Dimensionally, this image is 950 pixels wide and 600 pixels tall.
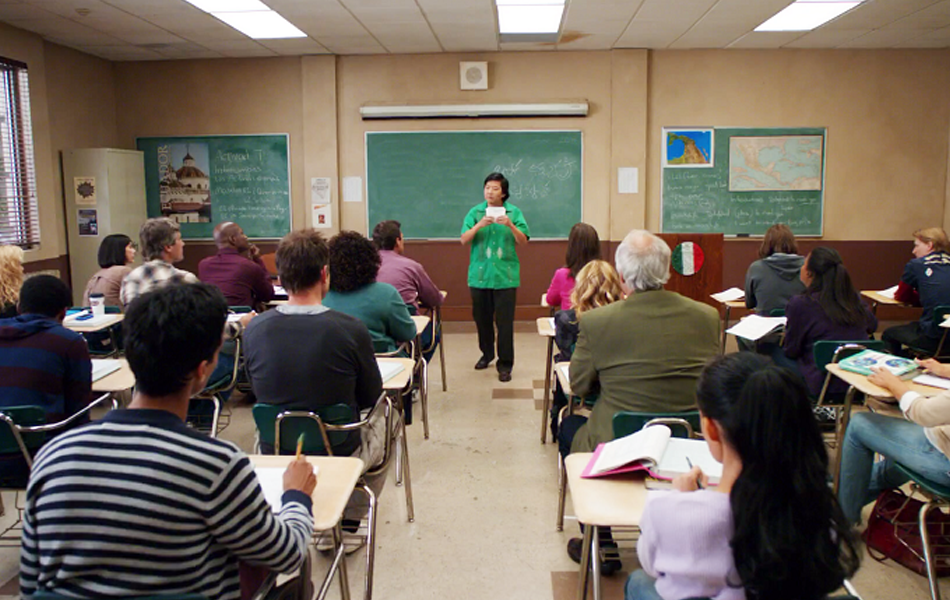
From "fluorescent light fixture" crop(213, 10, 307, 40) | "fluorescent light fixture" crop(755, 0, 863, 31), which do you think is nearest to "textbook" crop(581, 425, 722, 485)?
"fluorescent light fixture" crop(755, 0, 863, 31)

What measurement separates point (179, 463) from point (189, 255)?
7.18 metres

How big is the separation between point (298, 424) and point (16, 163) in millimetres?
5348

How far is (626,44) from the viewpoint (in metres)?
7.16

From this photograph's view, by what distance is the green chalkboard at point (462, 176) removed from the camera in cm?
753

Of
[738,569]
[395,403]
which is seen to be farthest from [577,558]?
[738,569]

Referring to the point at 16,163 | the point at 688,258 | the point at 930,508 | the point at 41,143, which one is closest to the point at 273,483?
the point at 930,508

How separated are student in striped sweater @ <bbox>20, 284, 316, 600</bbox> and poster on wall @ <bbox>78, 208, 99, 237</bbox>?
6247 millimetres

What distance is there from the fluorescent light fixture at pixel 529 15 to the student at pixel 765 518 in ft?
16.7

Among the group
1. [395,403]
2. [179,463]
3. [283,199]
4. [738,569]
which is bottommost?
[395,403]

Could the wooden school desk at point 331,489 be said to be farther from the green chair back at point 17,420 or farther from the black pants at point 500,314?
the black pants at point 500,314

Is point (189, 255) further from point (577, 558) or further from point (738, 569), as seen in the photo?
point (738, 569)

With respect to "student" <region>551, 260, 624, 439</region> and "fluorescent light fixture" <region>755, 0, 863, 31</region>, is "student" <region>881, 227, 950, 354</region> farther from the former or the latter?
"student" <region>551, 260, 624, 439</region>

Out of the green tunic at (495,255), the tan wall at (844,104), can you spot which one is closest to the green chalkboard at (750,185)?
the tan wall at (844,104)

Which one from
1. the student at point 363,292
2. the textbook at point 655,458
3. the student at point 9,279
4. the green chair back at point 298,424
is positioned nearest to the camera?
A: the textbook at point 655,458
